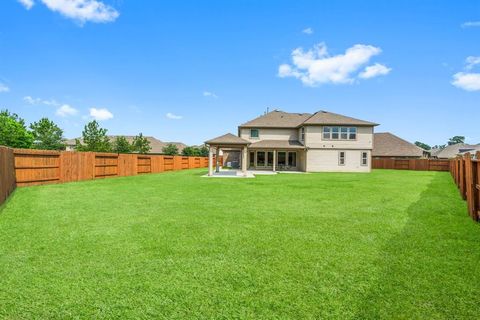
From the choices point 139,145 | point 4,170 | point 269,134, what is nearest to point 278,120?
A: point 269,134

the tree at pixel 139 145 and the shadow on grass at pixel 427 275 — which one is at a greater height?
the tree at pixel 139 145

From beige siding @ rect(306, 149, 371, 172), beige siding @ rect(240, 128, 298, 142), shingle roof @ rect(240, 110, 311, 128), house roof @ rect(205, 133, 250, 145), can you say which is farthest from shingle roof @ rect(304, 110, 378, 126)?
house roof @ rect(205, 133, 250, 145)

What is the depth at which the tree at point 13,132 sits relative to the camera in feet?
167

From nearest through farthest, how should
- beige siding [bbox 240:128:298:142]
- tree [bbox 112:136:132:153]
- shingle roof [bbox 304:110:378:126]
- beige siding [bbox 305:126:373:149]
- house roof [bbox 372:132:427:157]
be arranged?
shingle roof [bbox 304:110:378:126] < beige siding [bbox 305:126:373:149] < beige siding [bbox 240:128:298:142] < house roof [bbox 372:132:427:157] < tree [bbox 112:136:132:153]

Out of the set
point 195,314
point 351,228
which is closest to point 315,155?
point 351,228

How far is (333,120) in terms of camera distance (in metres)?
28.7

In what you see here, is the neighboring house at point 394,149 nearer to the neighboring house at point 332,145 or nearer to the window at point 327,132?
the neighboring house at point 332,145

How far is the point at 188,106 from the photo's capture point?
3164 cm

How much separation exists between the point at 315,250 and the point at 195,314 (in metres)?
2.41

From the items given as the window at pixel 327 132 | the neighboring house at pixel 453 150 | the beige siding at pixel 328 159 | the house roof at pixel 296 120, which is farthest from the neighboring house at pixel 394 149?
the neighboring house at pixel 453 150

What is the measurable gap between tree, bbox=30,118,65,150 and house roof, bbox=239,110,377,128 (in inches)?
1812

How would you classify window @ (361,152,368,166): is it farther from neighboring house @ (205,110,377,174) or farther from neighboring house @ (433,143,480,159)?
neighboring house @ (433,143,480,159)

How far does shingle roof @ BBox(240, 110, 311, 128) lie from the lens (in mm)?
31219

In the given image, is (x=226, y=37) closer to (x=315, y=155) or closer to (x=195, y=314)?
(x=315, y=155)
